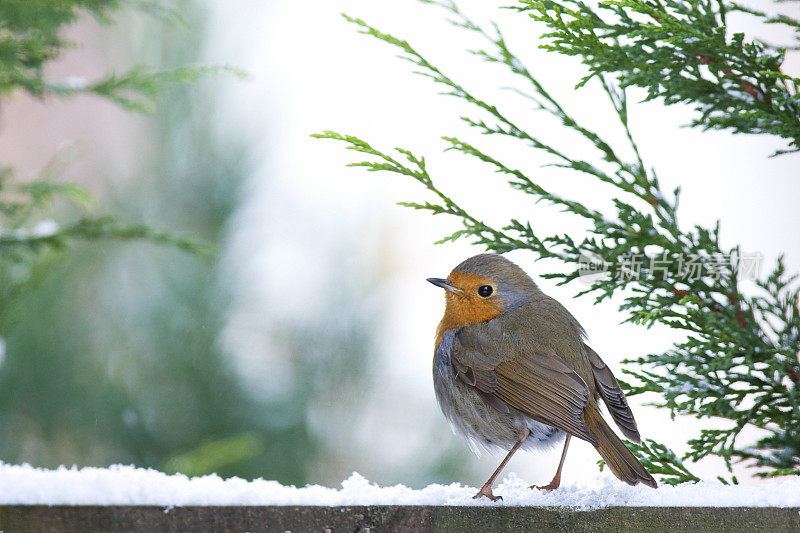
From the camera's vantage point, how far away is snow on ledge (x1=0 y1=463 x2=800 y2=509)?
3.63 ft

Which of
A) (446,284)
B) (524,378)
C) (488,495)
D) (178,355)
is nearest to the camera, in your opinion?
(488,495)

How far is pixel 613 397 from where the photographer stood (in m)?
1.74

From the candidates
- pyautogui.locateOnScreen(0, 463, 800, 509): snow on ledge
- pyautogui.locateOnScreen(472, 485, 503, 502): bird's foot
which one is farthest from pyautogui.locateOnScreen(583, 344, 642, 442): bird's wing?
pyautogui.locateOnScreen(472, 485, 503, 502): bird's foot

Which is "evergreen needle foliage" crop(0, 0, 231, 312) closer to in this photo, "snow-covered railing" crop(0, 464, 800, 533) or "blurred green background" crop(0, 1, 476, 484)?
"blurred green background" crop(0, 1, 476, 484)

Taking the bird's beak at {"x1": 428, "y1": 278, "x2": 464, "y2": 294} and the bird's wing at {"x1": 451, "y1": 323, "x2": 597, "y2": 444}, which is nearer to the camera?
the bird's wing at {"x1": 451, "y1": 323, "x2": 597, "y2": 444}

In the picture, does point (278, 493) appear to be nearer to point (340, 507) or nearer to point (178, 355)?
point (340, 507)

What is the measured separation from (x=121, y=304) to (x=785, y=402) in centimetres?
309

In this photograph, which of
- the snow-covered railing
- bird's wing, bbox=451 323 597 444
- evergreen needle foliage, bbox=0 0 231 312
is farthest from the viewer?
evergreen needle foliage, bbox=0 0 231 312

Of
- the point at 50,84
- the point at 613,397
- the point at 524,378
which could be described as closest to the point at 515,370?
the point at 524,378

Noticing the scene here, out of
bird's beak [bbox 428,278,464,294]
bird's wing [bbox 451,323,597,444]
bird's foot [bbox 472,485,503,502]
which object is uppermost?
bird's beak [bbox 428,278,464,294]

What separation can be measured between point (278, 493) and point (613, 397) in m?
0.81

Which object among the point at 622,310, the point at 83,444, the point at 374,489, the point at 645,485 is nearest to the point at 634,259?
the point at 622,310

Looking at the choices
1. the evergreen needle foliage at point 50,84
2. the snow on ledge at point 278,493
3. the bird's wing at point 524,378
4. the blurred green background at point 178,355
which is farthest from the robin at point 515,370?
the blurred green background at point 178,355

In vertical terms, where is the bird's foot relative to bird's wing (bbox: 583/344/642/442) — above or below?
below
